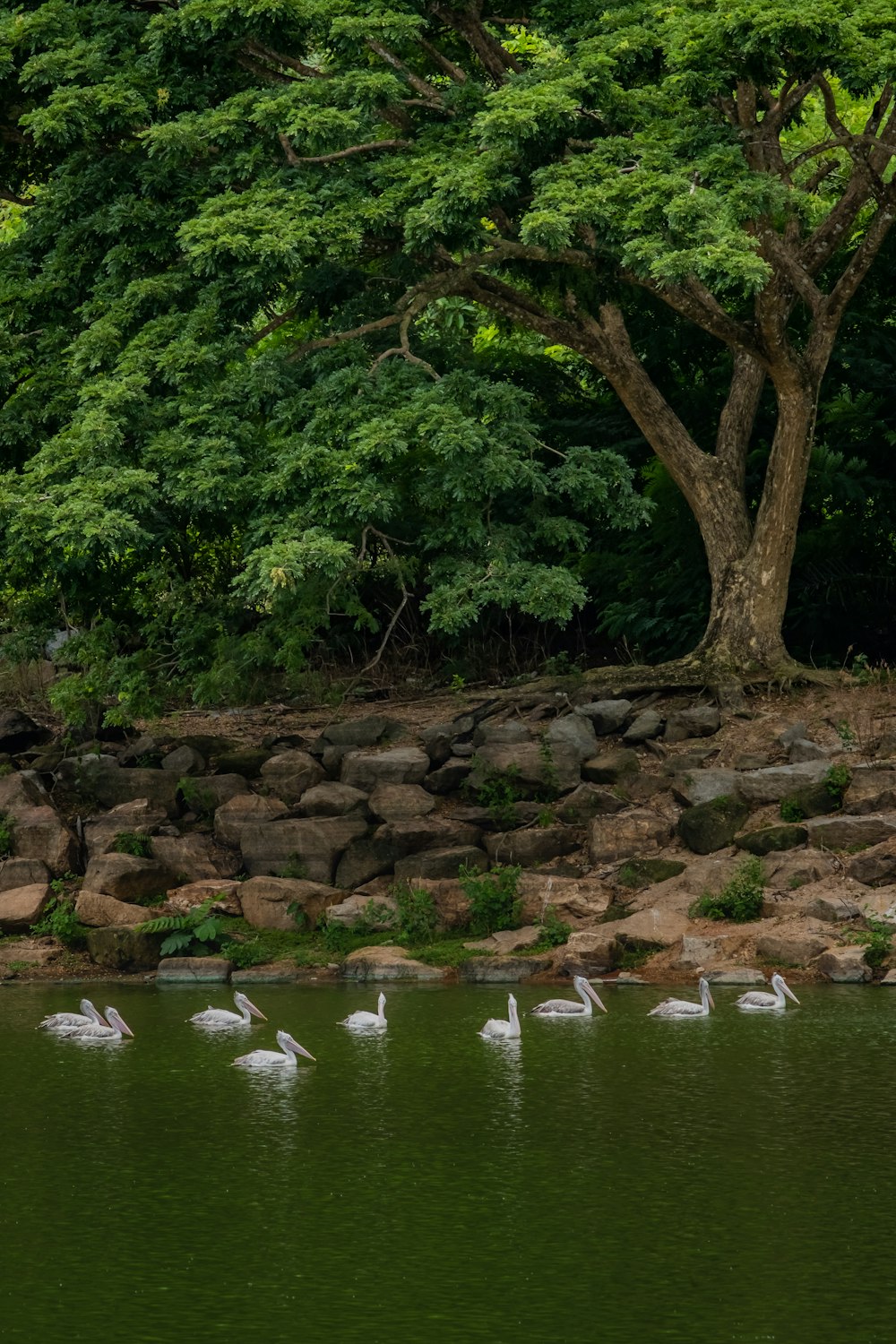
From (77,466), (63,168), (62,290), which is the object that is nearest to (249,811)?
(77,466)

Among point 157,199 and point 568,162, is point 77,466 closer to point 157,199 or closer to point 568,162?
point 157,199

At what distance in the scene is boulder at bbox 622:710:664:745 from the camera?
66.2ft

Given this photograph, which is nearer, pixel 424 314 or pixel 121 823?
pixel 121 823

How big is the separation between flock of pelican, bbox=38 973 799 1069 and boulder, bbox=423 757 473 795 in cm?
515

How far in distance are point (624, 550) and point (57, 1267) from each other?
16.4 m

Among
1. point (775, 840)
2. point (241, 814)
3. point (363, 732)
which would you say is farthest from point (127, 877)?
point (775, 840)

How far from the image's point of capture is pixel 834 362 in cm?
2212

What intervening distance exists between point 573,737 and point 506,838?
178 centimetres

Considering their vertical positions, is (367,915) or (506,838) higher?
(506,838)

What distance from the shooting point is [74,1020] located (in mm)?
14297

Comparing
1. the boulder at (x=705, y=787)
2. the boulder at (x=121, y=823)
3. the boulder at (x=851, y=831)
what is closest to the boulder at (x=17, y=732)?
the boulder at (x=121, y=823)

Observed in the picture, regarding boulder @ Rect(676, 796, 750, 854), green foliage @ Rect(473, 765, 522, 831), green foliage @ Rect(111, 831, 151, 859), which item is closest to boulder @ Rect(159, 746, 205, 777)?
green foliage @ Rect(111, 831, 151, 859)

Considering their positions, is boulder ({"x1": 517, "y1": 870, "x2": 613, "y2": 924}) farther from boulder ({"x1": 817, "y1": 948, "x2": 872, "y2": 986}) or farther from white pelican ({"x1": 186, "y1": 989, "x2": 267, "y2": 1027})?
white pelican ({"x1": 186, "y1": 989, "x2": 267, "y2": 1027})

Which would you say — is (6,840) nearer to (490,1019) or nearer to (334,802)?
(334,802)
